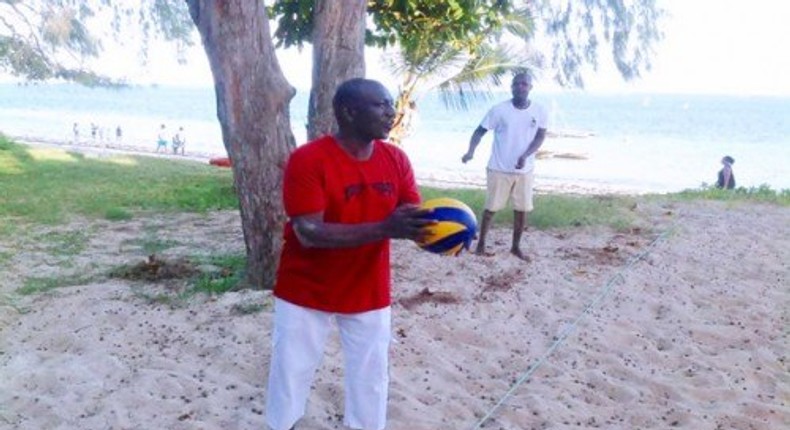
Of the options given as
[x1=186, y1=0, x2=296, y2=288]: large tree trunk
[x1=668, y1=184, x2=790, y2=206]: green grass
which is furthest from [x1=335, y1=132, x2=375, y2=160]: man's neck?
[x1=668, y1=184, x2=790, y2=206]: green grass

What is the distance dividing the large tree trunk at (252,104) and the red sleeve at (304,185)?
289 cm

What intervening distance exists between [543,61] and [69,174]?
27.2 ft

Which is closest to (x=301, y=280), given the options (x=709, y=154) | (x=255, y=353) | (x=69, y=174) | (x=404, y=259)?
(x=255, y=353)

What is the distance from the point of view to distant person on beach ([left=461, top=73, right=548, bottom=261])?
743cm

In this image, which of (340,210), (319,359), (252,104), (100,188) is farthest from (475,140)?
(100,188)

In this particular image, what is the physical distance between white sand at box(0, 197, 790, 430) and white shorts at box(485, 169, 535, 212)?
1.57ft

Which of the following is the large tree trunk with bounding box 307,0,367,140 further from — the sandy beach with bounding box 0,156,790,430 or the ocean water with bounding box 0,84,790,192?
the ocean water with bounding box 0,84,790,192

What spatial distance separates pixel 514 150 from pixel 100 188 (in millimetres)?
7617

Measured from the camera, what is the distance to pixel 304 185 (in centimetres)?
304

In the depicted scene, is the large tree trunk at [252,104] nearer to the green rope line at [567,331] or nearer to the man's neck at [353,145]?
the green rope line at [567,331]

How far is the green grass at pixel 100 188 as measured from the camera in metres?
10.5

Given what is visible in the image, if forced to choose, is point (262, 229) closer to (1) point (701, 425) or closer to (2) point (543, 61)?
(1) point (701, 425)

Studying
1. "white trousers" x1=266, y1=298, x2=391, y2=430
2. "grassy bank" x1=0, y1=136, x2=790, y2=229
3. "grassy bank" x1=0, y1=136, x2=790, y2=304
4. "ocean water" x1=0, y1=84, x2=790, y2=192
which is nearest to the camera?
"white trousers" x1=266, y1=298, x2=391, y2=430

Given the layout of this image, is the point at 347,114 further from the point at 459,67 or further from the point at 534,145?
the point at 459,67
